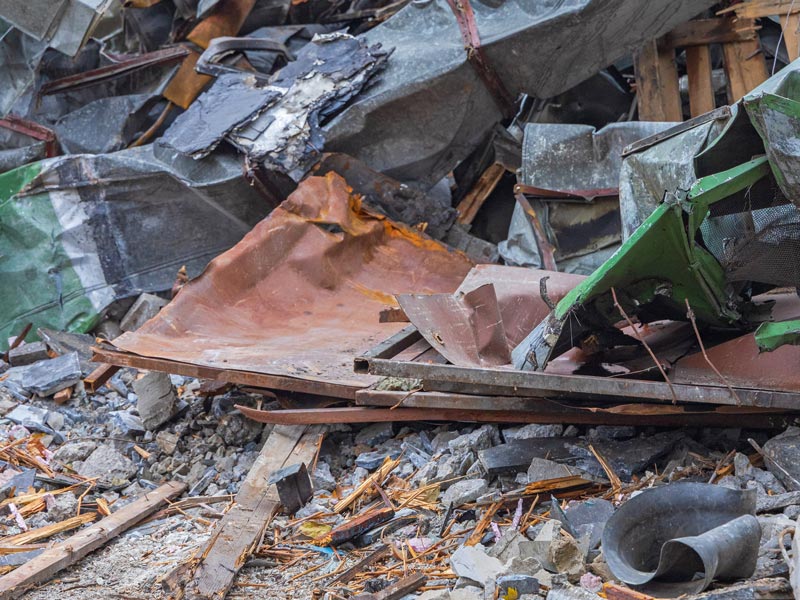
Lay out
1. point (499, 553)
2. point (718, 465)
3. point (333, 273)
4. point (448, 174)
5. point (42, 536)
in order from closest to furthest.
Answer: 1. point (499, 553)
2. point (718, 465)
3. point (42, 536)
4. point (333, 273)
5. point (448, 174)

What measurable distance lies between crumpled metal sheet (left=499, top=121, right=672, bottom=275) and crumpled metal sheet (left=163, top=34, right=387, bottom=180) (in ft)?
4.44

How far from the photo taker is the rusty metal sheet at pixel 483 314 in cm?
414

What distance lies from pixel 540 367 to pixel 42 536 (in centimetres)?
229

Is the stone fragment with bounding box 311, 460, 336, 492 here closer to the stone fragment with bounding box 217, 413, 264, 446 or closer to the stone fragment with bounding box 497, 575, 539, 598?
the stone fragment with bounding box 217, 413, 264, 446

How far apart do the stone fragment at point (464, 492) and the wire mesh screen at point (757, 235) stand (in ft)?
4.33

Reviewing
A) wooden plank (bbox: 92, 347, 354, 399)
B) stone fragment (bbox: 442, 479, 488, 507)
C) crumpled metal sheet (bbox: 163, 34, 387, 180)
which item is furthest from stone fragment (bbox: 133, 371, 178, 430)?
stone fragment (bbox: 442, 479, 488, 507)

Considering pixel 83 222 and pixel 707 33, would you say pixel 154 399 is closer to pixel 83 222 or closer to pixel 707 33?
pixel 83 222

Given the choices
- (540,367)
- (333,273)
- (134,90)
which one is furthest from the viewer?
(134,90)

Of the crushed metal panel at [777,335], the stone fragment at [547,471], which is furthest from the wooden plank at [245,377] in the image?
the crushed metal panel at [777,335]

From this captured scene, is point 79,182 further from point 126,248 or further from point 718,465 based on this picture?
point 718,465

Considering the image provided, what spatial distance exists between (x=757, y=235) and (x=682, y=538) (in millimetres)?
1505

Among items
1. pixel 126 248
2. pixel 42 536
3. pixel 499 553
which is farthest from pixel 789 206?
pixel 126 248

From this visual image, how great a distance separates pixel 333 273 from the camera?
19.2 ft

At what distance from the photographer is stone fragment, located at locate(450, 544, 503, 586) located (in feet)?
9.52
